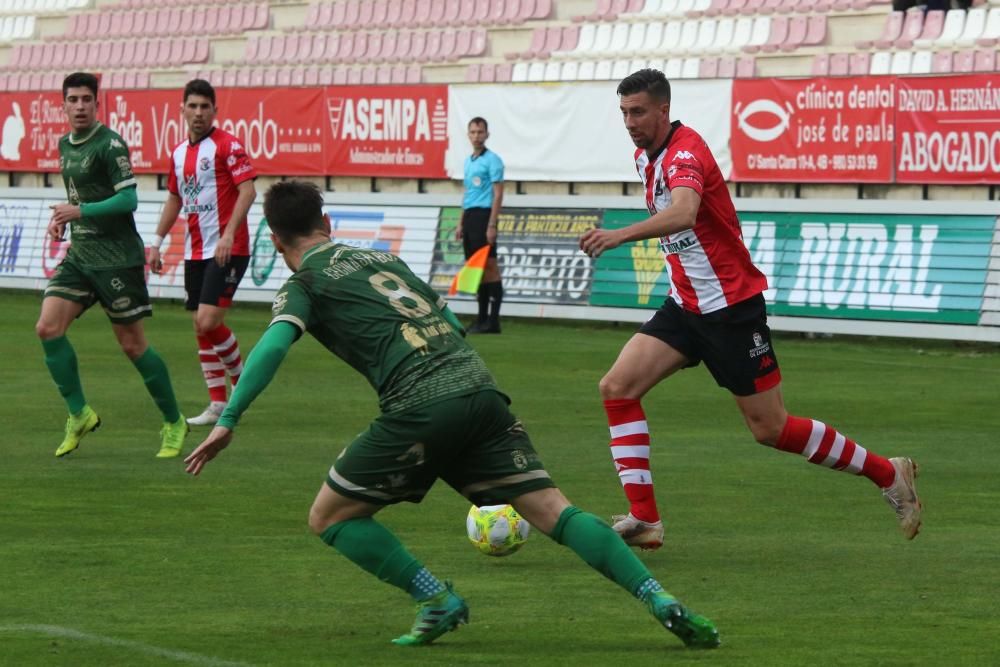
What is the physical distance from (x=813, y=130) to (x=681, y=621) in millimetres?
14729

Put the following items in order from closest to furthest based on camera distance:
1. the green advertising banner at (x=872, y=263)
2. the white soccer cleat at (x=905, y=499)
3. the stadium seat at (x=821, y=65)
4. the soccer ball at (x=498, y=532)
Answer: the soccer ball at (x=498, y=532), the white soccer cleat at (x=905, y=499), the green advertising banner at (x=872, y=263), the stadium seat at (x=821, y=65)

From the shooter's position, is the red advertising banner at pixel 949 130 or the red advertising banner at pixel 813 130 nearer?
the red advertising banner at pixel 949 130

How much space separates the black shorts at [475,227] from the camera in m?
20.7

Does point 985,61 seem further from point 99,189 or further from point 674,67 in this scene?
point 99,189

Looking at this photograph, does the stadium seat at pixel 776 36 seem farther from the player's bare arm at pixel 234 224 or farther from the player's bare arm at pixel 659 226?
the player's bare arm at pixel 659 226

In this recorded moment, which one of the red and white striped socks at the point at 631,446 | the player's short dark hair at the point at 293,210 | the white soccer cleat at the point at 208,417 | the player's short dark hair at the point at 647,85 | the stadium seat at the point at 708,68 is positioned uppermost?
the stadium seat at the point at 708,68

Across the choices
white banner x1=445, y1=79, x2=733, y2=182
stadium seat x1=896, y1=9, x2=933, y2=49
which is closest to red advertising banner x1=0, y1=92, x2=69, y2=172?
white banner x1=445, y1=79, x2=733, y2=182

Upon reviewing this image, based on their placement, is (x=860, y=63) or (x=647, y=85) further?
(x=860, y=63)

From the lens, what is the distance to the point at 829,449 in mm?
8375

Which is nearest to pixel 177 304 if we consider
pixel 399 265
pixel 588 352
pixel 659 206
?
pixel 588 352

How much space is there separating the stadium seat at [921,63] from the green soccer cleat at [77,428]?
12411mm

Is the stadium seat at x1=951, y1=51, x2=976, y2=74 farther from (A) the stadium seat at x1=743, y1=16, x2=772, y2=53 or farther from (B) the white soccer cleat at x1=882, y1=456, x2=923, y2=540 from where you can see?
(B) the white soccer cleat at x1=882, y1=456, x2=923, y2=540

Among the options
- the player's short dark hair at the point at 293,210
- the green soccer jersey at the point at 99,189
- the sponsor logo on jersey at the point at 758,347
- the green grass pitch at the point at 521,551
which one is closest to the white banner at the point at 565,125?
the green grass pitch at the point at 521,551

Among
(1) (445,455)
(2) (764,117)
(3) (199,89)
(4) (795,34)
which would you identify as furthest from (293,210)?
(4) (795,34)
